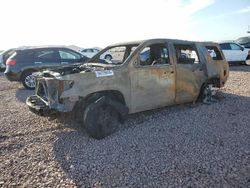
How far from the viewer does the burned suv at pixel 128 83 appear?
4.68 meters

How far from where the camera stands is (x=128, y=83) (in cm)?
522

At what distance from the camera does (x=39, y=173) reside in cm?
369

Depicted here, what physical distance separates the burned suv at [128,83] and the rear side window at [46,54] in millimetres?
4223

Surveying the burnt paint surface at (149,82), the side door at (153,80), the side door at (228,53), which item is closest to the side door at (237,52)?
the side door at (228,53)

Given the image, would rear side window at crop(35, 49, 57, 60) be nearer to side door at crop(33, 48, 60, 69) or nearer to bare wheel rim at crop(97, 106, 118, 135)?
side door at crop(33, 48, 60, 69)

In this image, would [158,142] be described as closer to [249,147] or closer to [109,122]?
[109,122]

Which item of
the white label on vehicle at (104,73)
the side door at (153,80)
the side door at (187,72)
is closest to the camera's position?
the white label on vehicle at (104,73)

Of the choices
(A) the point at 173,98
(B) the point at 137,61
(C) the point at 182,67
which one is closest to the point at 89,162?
(B) the point at 137,61

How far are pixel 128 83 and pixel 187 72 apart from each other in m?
1.77

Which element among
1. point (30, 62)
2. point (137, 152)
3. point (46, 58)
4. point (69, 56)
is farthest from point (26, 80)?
point (137, 152)

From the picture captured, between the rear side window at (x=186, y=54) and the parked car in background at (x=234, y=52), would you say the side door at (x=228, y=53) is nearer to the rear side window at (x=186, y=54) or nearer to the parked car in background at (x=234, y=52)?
the parked car in background at (x=234, y=52)

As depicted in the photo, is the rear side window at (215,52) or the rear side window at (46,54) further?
the rear side window at (46,54)

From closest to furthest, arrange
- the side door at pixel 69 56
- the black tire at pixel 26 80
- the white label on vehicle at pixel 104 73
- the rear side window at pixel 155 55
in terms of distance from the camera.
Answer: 1. the white label on vehicle at pixel 104 73
2. the rear side window at pixel 155 55
3. the black tire at pixel 26 80
4. the side door at pixel 69 56

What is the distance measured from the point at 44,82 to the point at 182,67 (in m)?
3.06
